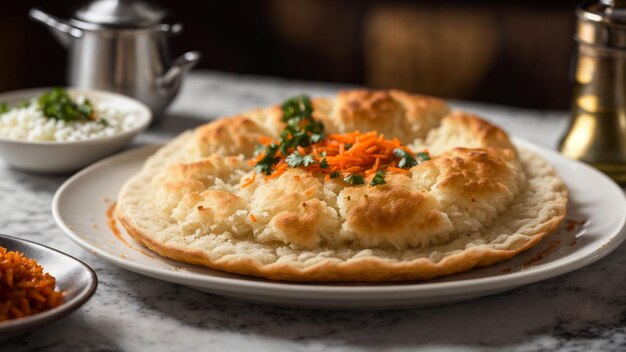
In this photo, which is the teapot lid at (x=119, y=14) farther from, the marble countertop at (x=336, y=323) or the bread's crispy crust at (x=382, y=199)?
the marble countertop at (x=336, y=323)

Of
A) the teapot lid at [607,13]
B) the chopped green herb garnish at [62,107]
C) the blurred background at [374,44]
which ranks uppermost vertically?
the teapot lid at [607,13]

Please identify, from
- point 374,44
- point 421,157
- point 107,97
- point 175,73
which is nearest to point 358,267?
point 421,157

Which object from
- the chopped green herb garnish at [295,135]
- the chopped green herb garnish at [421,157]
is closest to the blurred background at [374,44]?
the chopped green herb garnish at [295,135]

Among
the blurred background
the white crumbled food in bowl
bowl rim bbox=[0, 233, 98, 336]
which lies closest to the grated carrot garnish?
bowl rim bbox=[0, 233, 98, 336]

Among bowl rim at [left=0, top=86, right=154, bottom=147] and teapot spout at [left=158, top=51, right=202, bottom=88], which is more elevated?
teapot spout at [left=158, top=51, right=202, bottom=88]

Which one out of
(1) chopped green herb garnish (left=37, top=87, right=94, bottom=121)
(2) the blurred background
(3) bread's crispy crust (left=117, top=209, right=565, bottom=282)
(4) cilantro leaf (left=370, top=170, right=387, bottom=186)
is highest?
(4) cilantro leaf (left=370, top=170, right=387, bottom=186)

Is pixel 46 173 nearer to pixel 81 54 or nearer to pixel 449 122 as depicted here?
pixel 81 54

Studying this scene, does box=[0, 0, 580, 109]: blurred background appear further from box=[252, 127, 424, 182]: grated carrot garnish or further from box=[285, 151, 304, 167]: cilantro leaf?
box=[285, 151, 304, 167]: cilantro leaf

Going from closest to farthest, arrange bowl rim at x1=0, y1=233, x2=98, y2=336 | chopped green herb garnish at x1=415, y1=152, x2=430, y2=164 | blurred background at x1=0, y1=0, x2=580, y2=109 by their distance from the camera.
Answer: bowl rim at x1=0, y1=233, x2=98, y2=336
chopped green herb garnish at x1=415, y1=152, x2=430, y2=164
blurred background at x1=0, y1=0, x2=580, y2=109
